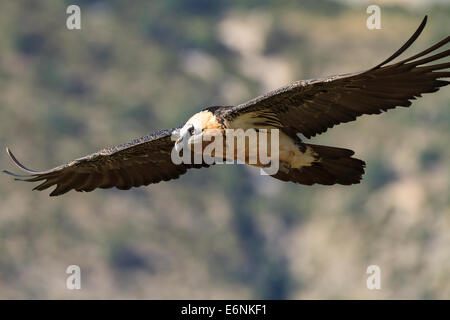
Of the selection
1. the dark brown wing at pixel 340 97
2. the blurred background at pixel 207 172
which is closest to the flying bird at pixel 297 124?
the dark brown wing at pixel 340 97

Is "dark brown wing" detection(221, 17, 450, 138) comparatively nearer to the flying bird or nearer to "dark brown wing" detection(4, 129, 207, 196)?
the flying bird

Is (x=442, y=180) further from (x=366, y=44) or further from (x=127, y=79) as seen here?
(x=127, y=79)

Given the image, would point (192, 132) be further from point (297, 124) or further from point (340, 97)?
point (340, 97)

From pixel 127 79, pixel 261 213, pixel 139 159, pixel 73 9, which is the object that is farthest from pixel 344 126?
pixel 139 159

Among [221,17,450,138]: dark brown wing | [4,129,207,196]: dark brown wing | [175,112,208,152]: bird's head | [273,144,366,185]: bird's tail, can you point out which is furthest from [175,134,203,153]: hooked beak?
[273,144,366,185]: bird's tail

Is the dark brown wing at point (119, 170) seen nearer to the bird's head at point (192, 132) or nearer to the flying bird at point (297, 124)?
the flying bird at point (297, 124)

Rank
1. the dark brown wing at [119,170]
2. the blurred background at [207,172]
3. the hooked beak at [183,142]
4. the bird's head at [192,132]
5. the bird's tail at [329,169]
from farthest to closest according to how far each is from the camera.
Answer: the blurred background at [207,172] < the dark brown wing at [119,170] < the bird's tail at [329,169] < the hooked beak at [183,142] < the bird's head at [192,132]

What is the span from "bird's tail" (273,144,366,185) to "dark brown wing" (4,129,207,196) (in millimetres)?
1566

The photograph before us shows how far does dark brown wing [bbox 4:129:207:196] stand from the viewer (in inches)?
531

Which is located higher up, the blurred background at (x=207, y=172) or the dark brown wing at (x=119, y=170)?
the blurred background at (x=207, y=172)

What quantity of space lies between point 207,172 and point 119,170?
35203mm

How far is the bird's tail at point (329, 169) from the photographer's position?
12.6m

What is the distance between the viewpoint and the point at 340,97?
38.6 ft

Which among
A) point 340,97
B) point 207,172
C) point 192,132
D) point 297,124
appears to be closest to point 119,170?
point 192,132
